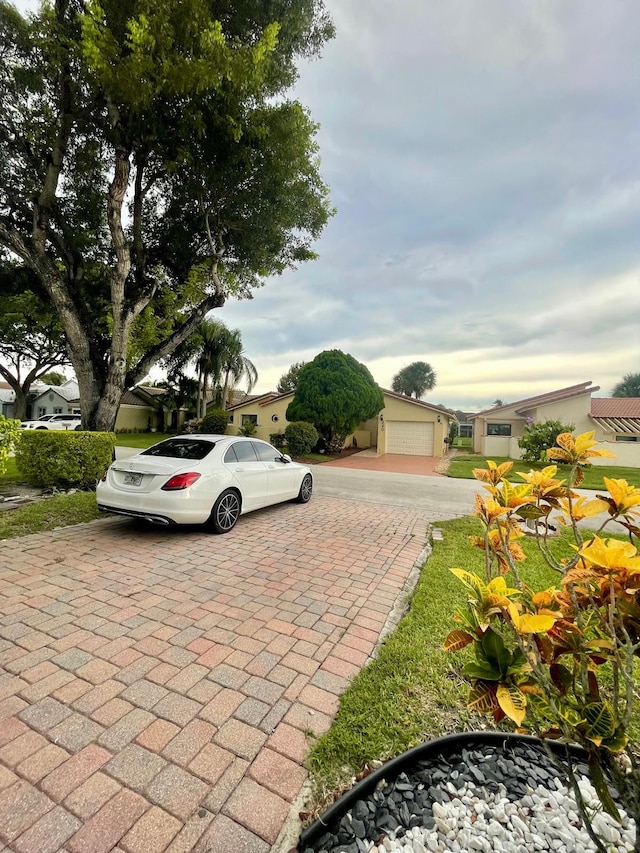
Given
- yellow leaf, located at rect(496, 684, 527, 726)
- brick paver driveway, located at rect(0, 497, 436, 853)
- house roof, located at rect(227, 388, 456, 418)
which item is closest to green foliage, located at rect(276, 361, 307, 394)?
house roof, located at rect(227, 388, 456, 418)

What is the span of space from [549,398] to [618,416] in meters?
4.28

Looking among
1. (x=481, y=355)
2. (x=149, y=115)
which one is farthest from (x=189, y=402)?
(x=149, y=115)

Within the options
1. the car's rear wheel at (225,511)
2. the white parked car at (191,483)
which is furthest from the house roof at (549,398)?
the car's rear wheel at (225,511)

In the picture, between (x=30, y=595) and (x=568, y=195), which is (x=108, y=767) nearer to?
(x=30, y=595)

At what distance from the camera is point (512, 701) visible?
1171mm

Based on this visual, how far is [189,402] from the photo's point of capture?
3238 cm

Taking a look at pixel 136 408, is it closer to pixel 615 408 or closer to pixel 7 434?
pixel 7 434

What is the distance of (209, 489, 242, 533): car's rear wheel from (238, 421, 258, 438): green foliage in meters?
19.5

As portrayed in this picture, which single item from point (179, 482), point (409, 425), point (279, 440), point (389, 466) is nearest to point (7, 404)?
point (279, 440)

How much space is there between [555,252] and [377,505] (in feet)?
25.6

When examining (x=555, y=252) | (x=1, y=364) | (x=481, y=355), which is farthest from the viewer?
(x=1, y=364)

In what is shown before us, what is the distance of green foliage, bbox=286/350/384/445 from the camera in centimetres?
1909

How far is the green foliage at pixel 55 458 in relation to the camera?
24.4 feet

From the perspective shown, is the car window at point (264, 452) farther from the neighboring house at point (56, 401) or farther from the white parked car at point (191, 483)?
the neighboring house at point (56, 401)
